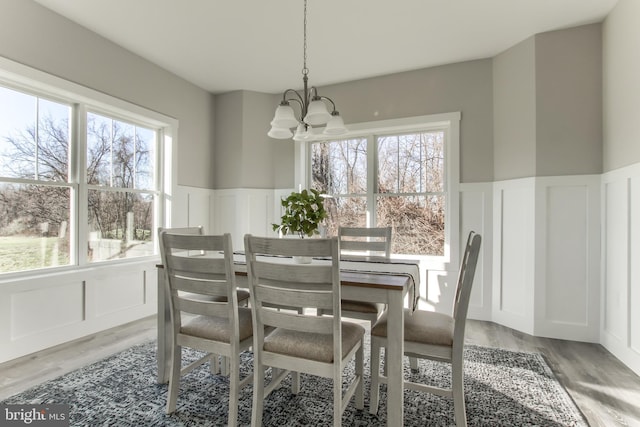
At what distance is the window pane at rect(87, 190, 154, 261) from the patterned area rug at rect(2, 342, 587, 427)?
1.27 m

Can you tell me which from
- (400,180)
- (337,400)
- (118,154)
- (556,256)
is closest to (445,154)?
(400,180)

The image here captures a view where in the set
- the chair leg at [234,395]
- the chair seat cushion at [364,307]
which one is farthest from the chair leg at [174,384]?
the chair seat cushion at [364,307]

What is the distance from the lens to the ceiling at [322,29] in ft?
8.50

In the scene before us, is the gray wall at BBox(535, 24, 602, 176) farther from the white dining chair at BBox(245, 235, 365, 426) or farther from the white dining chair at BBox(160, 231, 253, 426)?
the white dining chair at BBox(160, 231, 253, 426)

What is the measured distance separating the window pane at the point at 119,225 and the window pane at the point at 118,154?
14 cm

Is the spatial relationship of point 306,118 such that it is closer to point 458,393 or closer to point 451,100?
point 458,393

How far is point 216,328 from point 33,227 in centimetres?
210

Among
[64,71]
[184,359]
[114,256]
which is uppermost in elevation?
[64,71]

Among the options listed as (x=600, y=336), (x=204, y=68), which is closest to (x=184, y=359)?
(x=204, y=68)

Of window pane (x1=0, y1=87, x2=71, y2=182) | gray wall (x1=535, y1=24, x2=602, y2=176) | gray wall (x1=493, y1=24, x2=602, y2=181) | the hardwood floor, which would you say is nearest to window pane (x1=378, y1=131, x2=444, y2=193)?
gray wall (x1=493, y1=24, x2=602, y2=181)

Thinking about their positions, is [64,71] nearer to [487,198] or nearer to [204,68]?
[204,68]

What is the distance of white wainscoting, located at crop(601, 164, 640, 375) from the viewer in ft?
7.68

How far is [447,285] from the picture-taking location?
354cm

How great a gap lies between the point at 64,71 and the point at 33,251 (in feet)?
5.17
